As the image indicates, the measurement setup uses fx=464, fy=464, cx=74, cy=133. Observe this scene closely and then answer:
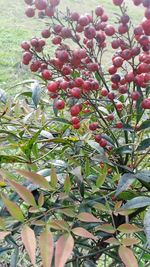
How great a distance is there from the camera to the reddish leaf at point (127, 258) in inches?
20.0

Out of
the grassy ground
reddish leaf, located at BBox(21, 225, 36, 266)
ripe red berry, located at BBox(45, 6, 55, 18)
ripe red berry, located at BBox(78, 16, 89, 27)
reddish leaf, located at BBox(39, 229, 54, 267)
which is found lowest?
the grassy ground

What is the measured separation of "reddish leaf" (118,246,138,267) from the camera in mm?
508

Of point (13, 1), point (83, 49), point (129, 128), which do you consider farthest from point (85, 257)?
point (13, 1)

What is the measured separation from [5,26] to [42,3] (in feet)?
17.0

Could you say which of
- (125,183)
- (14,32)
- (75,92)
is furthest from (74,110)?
(14,32)

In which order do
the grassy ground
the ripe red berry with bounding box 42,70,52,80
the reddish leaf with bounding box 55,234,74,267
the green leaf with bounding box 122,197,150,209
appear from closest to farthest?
the reddish leaf with bounding box 55,234,74,267, the green leaf with bounding box 122,197,150,209, the ripe red berry with bounding box 42,70,52,80, the grassy ground

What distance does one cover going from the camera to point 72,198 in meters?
0.69

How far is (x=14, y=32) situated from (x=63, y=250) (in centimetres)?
512

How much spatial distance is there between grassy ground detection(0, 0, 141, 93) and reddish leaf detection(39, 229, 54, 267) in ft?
8.05

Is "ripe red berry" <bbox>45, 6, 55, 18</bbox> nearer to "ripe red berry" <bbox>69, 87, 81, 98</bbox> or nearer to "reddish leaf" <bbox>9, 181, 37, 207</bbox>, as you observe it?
"ripe red berry" <bbox>69, 87, 81, 98</bbox>

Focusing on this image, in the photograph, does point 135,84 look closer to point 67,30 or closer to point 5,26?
point 67,30

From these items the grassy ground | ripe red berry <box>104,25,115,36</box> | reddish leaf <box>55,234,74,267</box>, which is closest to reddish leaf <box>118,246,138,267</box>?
reddish leaf <box>55,234,74,267</box>

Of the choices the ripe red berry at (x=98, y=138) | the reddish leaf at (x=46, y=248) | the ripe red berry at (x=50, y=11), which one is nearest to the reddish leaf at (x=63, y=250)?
the reddish leaf at (x=46, y=248)

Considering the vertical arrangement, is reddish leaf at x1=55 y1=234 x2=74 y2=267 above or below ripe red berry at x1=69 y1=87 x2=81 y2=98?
below
